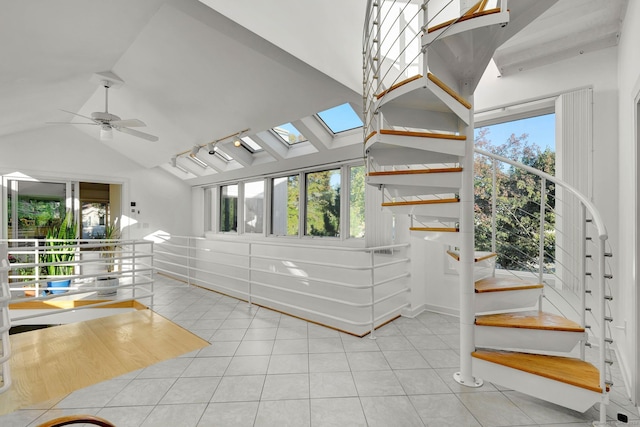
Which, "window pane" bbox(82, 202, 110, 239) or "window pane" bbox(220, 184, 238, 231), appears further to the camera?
"window pane" bbox(220, 184, 238, 231)

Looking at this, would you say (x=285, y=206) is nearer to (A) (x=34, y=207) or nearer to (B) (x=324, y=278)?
(B) (x=324, y=278)

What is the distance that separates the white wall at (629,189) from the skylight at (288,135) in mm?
3557

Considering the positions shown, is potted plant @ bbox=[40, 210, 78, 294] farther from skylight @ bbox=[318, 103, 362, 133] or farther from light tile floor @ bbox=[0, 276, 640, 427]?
skylight @ bbox=[318, 103, 362, 133]

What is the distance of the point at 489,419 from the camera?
165 cm

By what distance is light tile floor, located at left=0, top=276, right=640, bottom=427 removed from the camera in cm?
165

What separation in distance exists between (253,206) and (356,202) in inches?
102

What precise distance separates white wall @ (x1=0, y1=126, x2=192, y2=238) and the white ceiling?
1031mm

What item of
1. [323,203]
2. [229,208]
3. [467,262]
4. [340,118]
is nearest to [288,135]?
[340,118]

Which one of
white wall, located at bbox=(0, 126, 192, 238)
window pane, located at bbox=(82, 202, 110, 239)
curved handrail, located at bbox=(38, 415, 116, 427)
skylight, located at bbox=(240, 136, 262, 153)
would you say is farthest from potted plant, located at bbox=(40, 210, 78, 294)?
curved handrail, located at bbox=(38, 415, 116, 427)

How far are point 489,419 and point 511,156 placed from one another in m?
2.53

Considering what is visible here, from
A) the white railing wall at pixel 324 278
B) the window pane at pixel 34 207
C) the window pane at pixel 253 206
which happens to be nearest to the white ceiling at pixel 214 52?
the window pane at pixel 34 207

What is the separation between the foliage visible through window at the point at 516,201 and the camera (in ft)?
9.43

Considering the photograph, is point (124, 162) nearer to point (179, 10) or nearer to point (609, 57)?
point (179, 10)

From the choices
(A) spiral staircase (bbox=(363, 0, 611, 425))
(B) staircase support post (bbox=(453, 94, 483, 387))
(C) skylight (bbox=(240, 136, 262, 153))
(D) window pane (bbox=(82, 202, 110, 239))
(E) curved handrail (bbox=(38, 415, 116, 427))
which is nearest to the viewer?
(E) curved handrail (bbox=(38, 415, 116, 427))
